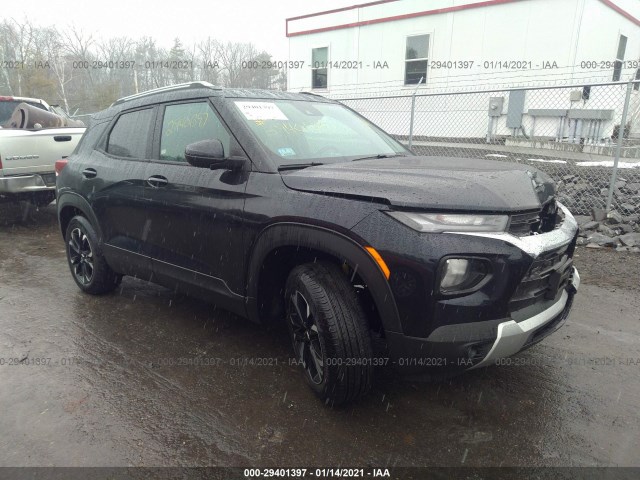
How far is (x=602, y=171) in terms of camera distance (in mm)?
7367

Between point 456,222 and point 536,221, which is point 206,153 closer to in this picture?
point 456,222

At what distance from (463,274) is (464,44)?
1199 centimetres

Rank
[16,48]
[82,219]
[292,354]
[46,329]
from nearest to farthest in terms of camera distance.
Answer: [292,354]
[46,329]
[82,219]
[16,48]

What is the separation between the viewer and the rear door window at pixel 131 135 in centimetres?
364

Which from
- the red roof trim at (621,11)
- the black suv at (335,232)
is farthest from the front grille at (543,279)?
the red roof trim at (621,11)

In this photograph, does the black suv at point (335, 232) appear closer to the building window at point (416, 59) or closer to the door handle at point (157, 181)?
the door handle at point (157, 181)

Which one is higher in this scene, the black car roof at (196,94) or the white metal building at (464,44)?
the white metal building at (464,44)

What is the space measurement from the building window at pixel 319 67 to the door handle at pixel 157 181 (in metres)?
13.2

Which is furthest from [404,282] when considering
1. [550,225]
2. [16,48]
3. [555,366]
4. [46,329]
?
[16,48]

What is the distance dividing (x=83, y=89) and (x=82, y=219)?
3800 centimetres

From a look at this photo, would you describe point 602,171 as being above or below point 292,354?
above

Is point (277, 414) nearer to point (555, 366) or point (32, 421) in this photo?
point (32, 421)

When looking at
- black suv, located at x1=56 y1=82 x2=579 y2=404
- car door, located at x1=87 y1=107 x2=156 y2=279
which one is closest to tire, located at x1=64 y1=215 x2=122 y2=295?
car door, located at x1=87 y1=107 x2=156 y2=279

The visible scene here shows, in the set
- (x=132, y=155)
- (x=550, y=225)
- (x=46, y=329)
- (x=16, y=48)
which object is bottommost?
(x=46, y=329)
